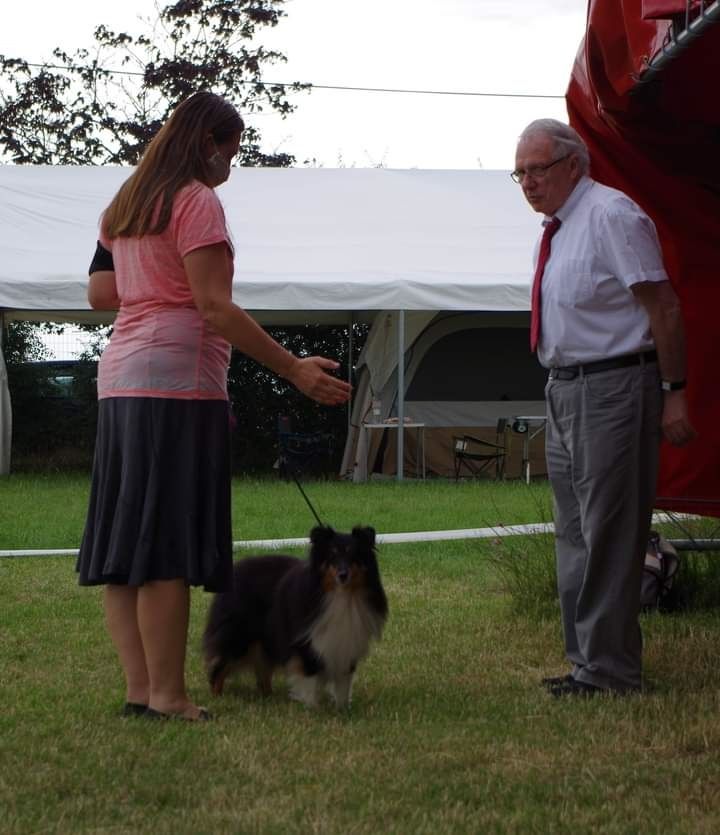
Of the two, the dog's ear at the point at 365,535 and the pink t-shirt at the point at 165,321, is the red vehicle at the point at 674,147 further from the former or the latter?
the dog's ear at the point at 365,535

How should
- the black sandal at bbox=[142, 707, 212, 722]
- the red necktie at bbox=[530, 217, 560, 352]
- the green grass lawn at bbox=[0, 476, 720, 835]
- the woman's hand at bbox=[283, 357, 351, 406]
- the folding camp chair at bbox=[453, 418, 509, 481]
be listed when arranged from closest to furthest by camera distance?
the green grass lawn at bbox=[0, 476, 720, 835]
the woman's hand at bbox=[283, 357, 351, 406]
the black sandal at bbox=[142, 707, 212, 722]
the red necktie at bbox=[530, 217, 560, 352]
the folding camp chair at bbox=[453, 418, 509, 481]

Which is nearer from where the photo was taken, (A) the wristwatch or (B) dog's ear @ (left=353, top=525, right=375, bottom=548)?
(A) the wristwatch

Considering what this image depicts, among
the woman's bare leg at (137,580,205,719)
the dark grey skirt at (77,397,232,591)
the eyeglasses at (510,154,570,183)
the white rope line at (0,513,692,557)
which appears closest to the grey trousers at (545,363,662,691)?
the eyeglasses at (510,154,570,183)

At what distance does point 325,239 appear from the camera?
55.9ft

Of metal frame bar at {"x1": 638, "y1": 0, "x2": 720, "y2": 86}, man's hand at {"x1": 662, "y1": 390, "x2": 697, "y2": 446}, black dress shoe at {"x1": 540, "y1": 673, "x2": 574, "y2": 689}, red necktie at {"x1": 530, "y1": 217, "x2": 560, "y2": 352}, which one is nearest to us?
metal frame bar at {"x1": 638, "y1": 0, "x2": 720, "y2": 86}

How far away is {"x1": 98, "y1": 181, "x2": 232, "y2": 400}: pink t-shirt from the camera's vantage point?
4320 mm

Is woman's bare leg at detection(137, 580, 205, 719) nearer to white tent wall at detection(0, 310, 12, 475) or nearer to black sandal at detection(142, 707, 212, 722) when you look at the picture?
black sandal at detection(142, 707, 212, 722)

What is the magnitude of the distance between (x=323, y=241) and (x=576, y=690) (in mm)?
12540

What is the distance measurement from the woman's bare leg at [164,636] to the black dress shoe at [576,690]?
1.29 m

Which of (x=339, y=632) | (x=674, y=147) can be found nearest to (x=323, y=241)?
(x=674, y=147)

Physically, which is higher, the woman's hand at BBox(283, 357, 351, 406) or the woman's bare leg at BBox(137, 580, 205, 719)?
the woman's hand at BBox(283, 357, 351, 406)

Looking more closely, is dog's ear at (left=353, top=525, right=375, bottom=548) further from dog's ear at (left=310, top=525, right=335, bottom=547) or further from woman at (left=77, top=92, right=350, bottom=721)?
woman at (left=77, top=92, right=350, bottom=721)

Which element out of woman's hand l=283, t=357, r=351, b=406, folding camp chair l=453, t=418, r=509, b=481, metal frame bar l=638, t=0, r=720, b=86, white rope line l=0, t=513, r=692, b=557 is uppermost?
metal frame bar l=638, t=0, r=720, b=86

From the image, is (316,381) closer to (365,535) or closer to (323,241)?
(365,535)
